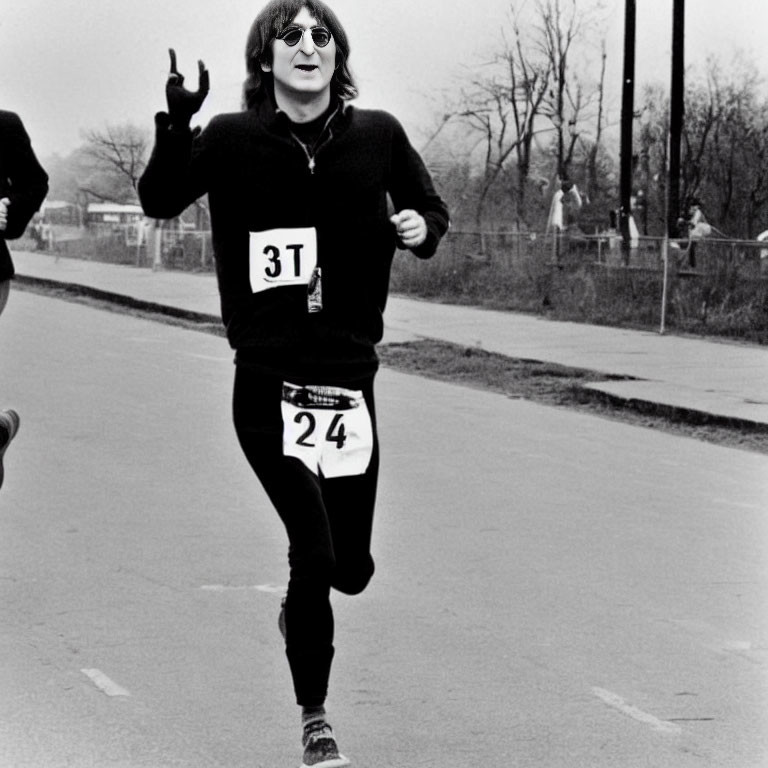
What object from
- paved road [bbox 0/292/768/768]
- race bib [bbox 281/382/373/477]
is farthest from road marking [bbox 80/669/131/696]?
race bib [bbox 281/382/373/477]

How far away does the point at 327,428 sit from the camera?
4195mm

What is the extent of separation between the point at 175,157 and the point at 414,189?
26.4 inches

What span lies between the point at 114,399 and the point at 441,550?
5159 mm

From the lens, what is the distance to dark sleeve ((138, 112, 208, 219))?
161 inches

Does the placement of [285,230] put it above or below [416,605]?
above

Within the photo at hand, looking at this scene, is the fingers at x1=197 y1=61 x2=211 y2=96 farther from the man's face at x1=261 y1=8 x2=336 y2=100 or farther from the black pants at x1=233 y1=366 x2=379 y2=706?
the black pants at x1=233 y1=366 x2=379 y2=706

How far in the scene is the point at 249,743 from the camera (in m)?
4.49

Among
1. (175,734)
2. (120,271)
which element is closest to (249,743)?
(175,734)

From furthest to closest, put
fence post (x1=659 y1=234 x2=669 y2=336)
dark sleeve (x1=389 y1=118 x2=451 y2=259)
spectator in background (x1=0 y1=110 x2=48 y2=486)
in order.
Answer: fence post (x1=659 y1=234 x2=669 y2=336)
spectator in background (x1=0 y1=110 x2=48 y2=486)
dark sleeve (x1=389 y1=118 x2=451 y2=259)

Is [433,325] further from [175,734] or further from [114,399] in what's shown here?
[175,734]

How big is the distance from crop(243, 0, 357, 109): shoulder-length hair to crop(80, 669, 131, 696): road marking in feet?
5.46

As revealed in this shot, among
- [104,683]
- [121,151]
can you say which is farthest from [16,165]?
[121,151]

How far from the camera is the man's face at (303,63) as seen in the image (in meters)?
4.27

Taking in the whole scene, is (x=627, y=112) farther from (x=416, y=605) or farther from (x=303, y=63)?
(x=303, y=63)
